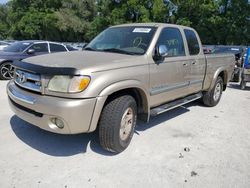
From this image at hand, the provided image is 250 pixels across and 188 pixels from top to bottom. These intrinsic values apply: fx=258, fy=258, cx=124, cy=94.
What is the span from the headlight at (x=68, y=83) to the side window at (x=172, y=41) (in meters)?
1.74

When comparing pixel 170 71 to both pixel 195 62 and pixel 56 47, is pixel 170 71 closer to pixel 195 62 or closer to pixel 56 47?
pixel 195 62

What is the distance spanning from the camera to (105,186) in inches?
120

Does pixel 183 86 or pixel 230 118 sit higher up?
pixel 183 86

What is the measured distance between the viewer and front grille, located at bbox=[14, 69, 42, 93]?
3326 millimetres

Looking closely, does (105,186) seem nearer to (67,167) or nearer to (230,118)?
(67,167)

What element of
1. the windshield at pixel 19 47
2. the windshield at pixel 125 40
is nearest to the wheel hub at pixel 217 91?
the windshield at pixel 125 40

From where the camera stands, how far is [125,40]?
448cm

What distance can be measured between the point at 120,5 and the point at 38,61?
44.1 meters

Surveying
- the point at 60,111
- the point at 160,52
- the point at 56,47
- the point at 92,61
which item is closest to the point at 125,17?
the point at 56,47

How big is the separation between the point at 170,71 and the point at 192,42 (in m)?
1.36

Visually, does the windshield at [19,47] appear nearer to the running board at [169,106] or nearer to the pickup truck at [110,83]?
the pickup truck at [110,83]

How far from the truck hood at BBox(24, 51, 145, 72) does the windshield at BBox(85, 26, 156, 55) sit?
0.25 meters

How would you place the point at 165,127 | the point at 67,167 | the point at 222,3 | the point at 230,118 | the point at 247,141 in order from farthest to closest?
the point at 222,3 < the point at 230,118 < the point at 165,127 < the point at 247,141 < the point at 67,167

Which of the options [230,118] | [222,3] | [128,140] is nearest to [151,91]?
[128,140]
